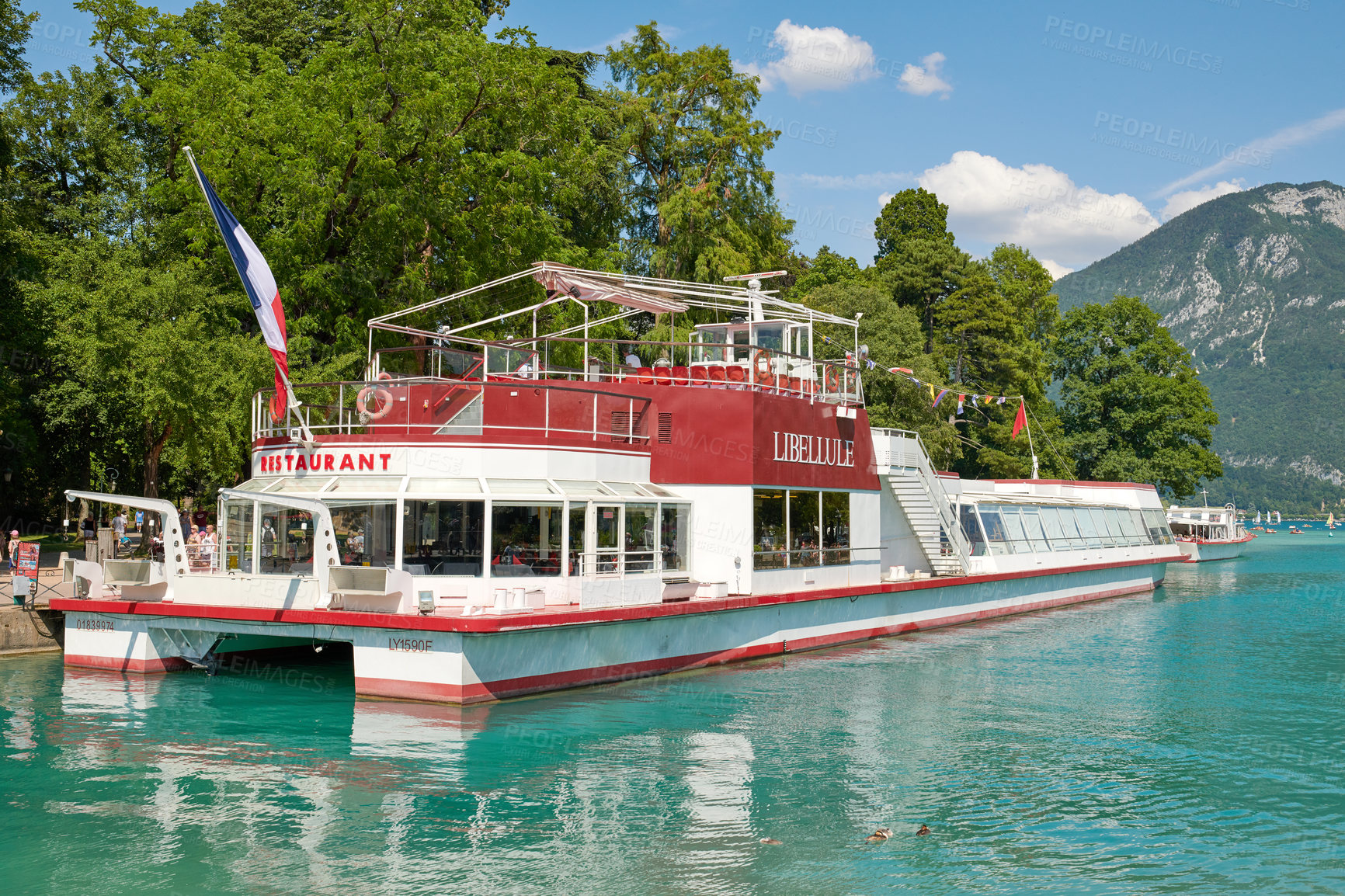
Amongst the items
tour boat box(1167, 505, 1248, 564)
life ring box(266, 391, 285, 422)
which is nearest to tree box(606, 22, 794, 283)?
life ring box(266, 391, 285, 422)

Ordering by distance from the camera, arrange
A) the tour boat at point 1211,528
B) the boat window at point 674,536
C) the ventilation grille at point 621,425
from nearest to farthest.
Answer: the ventilation grille at point 621,425 → the boat window at point 674,536 → the tour boat at point 1211,528

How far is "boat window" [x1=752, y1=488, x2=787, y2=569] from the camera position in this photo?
75.0 feet

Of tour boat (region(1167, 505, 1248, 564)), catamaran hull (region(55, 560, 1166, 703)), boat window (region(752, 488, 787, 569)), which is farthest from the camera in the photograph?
tour boat (region(1167, 505, 1248, 564))

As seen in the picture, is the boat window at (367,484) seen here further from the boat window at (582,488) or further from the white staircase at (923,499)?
the white staircase at (923,499)

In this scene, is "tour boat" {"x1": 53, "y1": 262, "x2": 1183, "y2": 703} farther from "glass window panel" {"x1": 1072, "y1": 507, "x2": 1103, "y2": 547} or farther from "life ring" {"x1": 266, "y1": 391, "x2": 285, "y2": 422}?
"glass window panel" {"x1": 1072, "y1": 507, "x2": 1103, "y2": 547}

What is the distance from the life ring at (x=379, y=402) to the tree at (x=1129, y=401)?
207 feet

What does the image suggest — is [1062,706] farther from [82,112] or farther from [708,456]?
[82,112]

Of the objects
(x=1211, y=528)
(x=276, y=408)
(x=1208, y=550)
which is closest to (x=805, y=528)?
(x=276, y=408)

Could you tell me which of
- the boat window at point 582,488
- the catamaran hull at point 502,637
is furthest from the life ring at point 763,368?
the boat window at point 582,488

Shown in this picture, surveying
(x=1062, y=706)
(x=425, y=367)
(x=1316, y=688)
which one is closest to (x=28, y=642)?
(x=425, y=367)

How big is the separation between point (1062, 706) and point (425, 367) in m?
19.2

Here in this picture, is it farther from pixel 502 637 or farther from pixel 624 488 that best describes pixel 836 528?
pixel 502 637

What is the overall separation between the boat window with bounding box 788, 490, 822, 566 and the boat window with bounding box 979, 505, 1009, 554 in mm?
10750

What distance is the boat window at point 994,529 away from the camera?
34.2 meters
